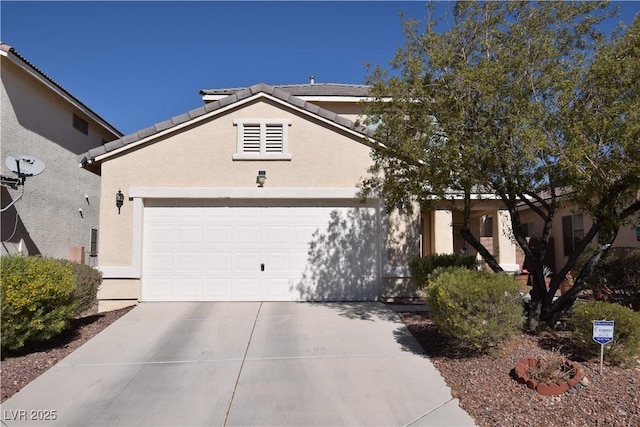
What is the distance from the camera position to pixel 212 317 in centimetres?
827

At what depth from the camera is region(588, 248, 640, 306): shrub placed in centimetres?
822

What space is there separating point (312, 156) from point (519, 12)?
15.9 feet

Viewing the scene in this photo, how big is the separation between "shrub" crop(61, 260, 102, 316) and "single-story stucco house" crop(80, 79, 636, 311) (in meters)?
1.73

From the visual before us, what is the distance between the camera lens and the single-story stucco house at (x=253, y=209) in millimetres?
9648

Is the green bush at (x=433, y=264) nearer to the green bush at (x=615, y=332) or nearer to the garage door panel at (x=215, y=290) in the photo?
the green bush at (x=615, y=332)

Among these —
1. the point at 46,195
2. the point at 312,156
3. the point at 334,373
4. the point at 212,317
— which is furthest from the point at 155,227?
the point at 334,373

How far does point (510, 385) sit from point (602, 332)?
1.23 m

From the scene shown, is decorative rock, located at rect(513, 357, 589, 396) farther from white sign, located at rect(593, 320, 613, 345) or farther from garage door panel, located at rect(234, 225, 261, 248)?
garage door panel, located at rect(234, 225, 261, 248)

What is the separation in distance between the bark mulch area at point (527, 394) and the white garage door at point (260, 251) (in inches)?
156

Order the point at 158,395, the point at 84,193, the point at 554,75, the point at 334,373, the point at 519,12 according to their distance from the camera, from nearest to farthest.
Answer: the point at 158,395 → the point at 334,373 → the point at 554,75 → the point at 519,12 → the point at 84,193

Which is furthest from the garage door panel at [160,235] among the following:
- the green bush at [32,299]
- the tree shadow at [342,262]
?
the green bush at [32,299]

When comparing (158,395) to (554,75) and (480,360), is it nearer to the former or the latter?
(480,360)

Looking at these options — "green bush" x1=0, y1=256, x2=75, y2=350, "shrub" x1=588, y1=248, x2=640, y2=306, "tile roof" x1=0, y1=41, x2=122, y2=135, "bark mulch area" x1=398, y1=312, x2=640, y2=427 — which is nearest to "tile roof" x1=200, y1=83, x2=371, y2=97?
"tile roof" x1=0, y1=41, x2=122, y2=135

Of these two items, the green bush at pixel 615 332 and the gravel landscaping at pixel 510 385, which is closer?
the gravel landscaping at pixel 510 385
